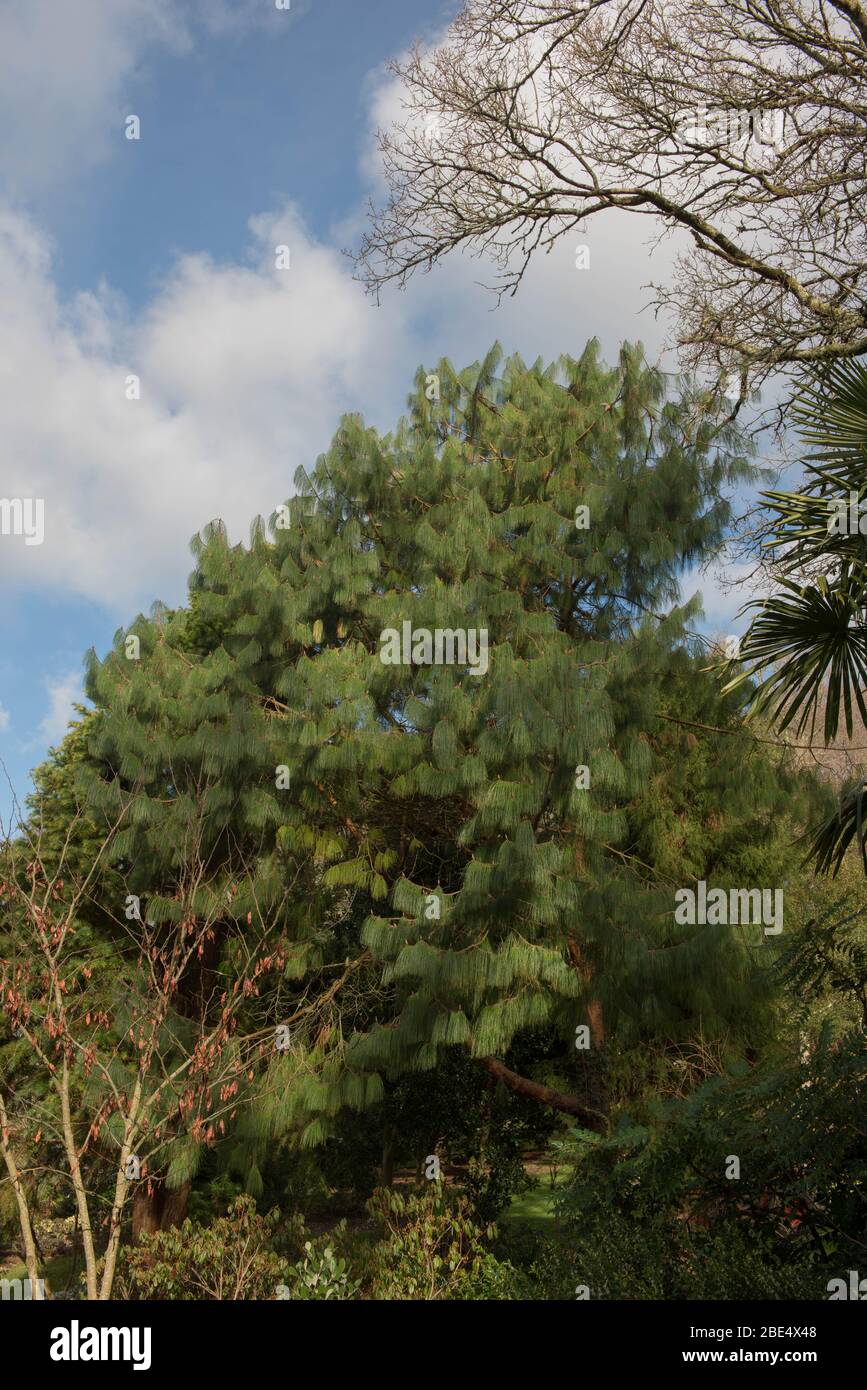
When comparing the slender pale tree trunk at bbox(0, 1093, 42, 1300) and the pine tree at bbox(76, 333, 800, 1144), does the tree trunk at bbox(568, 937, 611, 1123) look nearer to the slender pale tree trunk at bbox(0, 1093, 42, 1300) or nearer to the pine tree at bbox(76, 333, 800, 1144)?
the pine tree at bbox(76, 333, 800, 1144)

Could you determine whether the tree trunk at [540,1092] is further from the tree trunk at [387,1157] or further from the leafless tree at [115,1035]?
the tree trunk at [387,1157]

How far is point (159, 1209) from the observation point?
383 inches

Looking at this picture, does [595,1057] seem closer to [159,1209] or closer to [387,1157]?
[387,1157]

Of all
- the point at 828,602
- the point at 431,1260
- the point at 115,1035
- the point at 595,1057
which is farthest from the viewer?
the point at 115,1035

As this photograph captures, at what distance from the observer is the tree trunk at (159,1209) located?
30.6ft

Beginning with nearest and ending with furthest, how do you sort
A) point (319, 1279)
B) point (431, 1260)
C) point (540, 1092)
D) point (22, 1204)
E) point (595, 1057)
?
point (22, 1204), point (319, 1279), point (431, 1260), point (595, 1057), point (540, 1092)

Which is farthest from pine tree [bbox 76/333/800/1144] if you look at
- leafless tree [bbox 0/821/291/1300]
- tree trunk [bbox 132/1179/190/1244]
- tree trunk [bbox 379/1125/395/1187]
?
tree trunk [bbox 132/1179/190/1244]

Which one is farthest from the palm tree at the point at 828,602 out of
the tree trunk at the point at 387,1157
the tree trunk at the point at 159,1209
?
the tree trunk at the point at 159,1209

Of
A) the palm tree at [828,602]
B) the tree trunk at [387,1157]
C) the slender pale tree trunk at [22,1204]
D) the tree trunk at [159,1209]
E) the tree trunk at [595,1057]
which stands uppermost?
the palm tree at [828,602]

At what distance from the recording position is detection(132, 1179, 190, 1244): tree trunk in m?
9.31

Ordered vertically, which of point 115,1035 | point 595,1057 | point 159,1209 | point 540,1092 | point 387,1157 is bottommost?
point 159,1209

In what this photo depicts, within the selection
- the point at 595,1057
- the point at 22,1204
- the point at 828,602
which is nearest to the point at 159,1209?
the point at 595,1057

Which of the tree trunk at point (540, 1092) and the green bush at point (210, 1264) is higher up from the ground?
the tree trunk at point (540, 1092)
